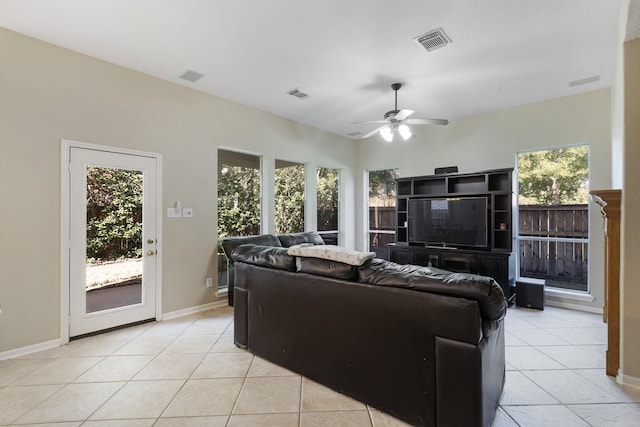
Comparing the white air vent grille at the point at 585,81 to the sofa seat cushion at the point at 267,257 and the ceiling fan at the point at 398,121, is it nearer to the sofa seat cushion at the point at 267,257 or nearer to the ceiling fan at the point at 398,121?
the ceiling fan at the point at 398,121

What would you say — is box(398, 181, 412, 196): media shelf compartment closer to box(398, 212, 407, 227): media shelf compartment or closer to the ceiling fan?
A: box(398, 212, 407, 227): media shelf compartment

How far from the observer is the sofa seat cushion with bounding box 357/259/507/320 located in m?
1.62

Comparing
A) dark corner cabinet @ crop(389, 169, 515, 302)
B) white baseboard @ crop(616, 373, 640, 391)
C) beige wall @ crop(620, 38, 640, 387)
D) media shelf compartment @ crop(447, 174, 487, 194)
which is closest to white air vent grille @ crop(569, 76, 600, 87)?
dark corner cabinet @ crop(389, 169, 515, 302)

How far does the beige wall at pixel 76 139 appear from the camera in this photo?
285 centimetres

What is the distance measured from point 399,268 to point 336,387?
37.5 inches

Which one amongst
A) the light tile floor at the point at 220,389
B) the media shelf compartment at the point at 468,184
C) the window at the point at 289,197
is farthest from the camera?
the window at the point at 289,197

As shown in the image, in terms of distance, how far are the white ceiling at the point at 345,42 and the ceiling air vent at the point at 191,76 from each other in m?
0.08

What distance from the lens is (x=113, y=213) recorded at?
11.4 ft

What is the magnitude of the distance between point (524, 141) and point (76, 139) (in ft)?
18.8

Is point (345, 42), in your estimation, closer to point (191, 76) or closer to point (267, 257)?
point (191, 76)

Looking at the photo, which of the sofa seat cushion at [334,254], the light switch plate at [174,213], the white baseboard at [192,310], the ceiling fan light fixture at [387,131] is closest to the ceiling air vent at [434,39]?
the ceiling fan light fixture at [387,131]

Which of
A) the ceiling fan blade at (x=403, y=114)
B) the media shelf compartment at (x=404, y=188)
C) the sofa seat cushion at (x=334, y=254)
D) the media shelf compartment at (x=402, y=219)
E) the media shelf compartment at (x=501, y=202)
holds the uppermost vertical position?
the ceiling fan blade at (x=403, y=114)

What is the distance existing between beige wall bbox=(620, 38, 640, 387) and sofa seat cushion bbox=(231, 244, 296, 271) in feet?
8.16

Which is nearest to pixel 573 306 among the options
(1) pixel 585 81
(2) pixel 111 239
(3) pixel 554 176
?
(3) pixel 554 176
